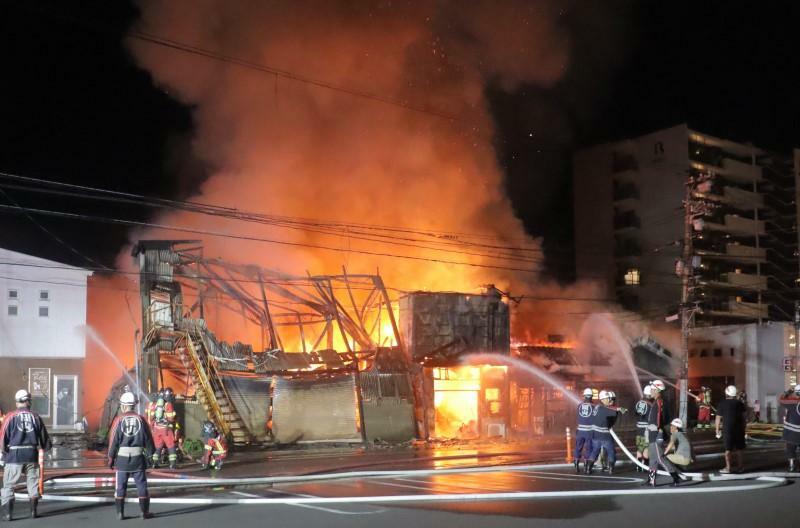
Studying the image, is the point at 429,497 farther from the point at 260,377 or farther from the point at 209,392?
the point at 260,377

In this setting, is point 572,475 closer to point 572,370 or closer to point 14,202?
point 572,370

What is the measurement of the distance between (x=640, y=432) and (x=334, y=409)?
13.0 metres

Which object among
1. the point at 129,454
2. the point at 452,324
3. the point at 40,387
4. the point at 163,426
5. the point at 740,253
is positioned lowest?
the point at 40,387

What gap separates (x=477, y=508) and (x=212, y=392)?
1631 cm

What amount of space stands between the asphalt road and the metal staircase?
11130 mm

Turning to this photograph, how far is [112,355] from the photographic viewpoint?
35.9m

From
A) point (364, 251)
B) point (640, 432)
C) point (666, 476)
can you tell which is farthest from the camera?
point (364, 251)

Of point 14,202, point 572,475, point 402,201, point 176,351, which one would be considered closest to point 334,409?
point 176,351

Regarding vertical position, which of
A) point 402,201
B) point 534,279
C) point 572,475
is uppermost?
point 402,201

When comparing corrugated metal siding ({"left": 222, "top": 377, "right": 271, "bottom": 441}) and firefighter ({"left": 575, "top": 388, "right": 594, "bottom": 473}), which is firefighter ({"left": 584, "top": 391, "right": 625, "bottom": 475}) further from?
corrugated metal siding ({"left": 222, "top": 377, "right": 271, "bottom": 441})

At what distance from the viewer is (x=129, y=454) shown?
12.0 metres

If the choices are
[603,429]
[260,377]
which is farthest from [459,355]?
[603,429]

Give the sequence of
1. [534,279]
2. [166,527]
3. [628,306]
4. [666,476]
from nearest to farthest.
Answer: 1. [166,527]
2. [666,476]
3. [534,279]
4. [628,306]

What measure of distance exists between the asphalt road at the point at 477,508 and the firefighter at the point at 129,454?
0.30m
